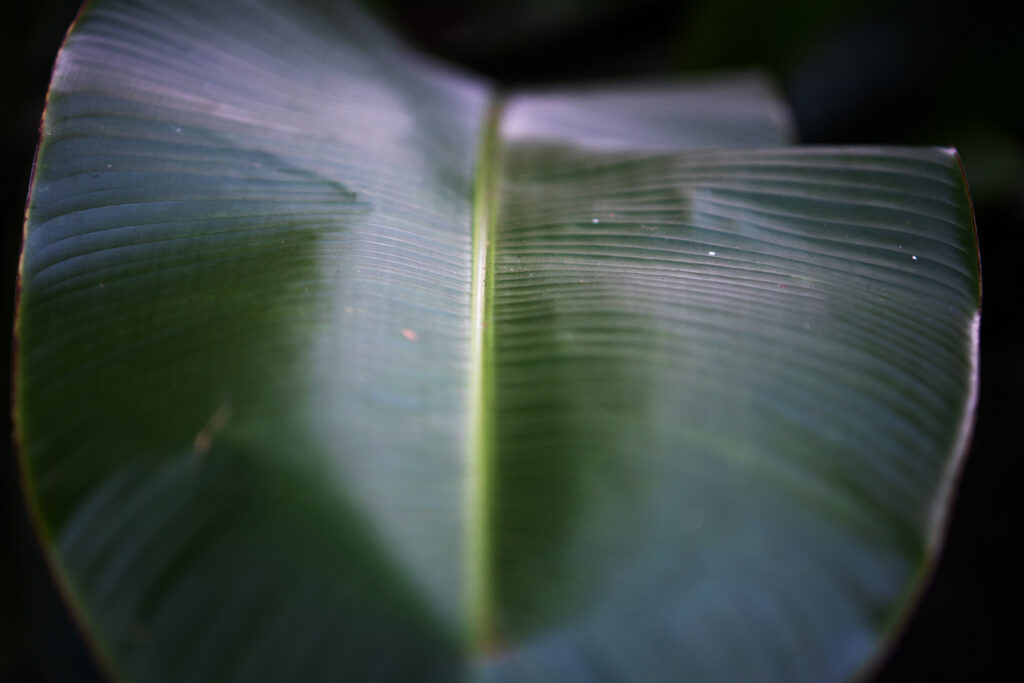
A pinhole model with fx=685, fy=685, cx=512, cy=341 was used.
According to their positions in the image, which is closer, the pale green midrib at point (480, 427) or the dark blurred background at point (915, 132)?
the pale green midrib at point (480, 427)

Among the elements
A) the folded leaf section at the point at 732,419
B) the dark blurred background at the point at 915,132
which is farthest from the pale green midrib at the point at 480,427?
the dark blurred background at the point at 915,132

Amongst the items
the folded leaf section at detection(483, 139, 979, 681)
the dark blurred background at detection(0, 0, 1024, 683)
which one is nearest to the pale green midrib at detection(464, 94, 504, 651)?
the folded leaf section at detection(483, 139, 979, 681)

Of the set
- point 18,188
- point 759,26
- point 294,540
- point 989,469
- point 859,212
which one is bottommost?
point 989,469

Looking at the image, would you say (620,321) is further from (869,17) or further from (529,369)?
(869,17)

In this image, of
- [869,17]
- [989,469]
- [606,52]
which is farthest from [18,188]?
[989,469]

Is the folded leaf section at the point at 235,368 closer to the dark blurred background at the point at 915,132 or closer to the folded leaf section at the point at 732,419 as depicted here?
the folded leaf section at the point at 732,419

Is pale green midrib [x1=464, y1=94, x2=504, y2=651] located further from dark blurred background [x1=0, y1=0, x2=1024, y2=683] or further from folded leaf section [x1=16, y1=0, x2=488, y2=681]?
dark blurred background [x1=0, y1=0, x2=1024, y2=683]

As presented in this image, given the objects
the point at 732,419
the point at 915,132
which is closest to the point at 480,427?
the point at 732,419
